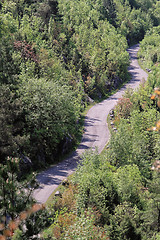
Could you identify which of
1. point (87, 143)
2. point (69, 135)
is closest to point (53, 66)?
point (69, 135)

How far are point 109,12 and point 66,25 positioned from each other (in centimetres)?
2936

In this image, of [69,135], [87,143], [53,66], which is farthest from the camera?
[53,66]

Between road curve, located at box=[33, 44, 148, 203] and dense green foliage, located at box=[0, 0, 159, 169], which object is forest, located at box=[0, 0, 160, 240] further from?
road curve, located at box=[33, 44, 148, 203]

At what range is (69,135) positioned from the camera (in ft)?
123

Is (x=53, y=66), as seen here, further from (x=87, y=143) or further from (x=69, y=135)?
(x=87, y=143)

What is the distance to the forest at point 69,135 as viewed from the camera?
13.7 m

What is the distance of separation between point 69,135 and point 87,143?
2.84 metres

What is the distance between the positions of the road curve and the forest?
44.9 inches

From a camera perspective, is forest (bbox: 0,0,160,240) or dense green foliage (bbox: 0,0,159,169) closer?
forest (bbox: 0,0,160,240)

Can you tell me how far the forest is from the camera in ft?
45.0

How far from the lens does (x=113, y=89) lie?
5981 centimetres

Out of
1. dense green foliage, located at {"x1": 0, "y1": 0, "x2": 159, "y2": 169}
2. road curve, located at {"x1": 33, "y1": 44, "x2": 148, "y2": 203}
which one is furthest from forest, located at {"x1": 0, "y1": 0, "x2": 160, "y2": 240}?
road curve, located at {"x1": 33, "y1": 44, "x2": 148, "y2": 203}

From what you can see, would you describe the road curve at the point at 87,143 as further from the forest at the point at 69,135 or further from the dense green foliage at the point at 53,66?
the dense green foliage at the point at 53,66

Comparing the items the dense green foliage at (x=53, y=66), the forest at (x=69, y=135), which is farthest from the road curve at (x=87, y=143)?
the dense green foliage at (x=53, y=66)
